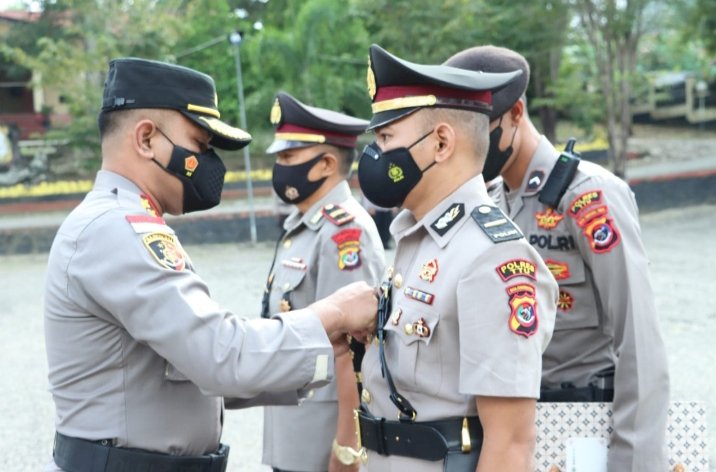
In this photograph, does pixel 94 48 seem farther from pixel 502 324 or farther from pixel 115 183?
pixel 502 324

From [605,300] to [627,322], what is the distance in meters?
0.11

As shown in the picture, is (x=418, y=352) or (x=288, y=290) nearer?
(x=418, y=352)

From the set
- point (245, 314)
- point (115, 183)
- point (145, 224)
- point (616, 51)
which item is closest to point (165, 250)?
point (145, 224)

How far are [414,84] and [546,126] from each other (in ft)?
68.3

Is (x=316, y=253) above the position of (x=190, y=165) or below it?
below

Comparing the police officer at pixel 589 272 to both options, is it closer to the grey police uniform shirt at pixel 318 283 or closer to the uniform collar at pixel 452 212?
the uniform collar at pixel 452 212

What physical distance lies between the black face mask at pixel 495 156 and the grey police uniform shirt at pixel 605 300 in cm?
11

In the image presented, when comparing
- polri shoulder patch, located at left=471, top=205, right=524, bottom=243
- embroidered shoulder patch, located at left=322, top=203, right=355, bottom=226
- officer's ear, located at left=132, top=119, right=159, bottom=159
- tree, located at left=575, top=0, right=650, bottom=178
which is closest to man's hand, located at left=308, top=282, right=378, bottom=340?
polri shoulder patch, located at left=471, top=205, right=524, bottom=243

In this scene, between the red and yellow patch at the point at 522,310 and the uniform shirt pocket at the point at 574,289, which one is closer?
the red and yellow patch at the point at 522,310

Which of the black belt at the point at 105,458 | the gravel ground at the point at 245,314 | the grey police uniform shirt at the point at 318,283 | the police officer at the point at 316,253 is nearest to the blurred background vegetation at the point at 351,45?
the gravel ground at the point at 245,314

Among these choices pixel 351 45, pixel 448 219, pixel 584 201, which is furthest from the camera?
pixel 351 45

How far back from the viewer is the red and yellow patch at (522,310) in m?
2.24

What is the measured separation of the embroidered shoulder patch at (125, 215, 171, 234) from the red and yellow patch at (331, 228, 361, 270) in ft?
4.20

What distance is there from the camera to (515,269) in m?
2.28
